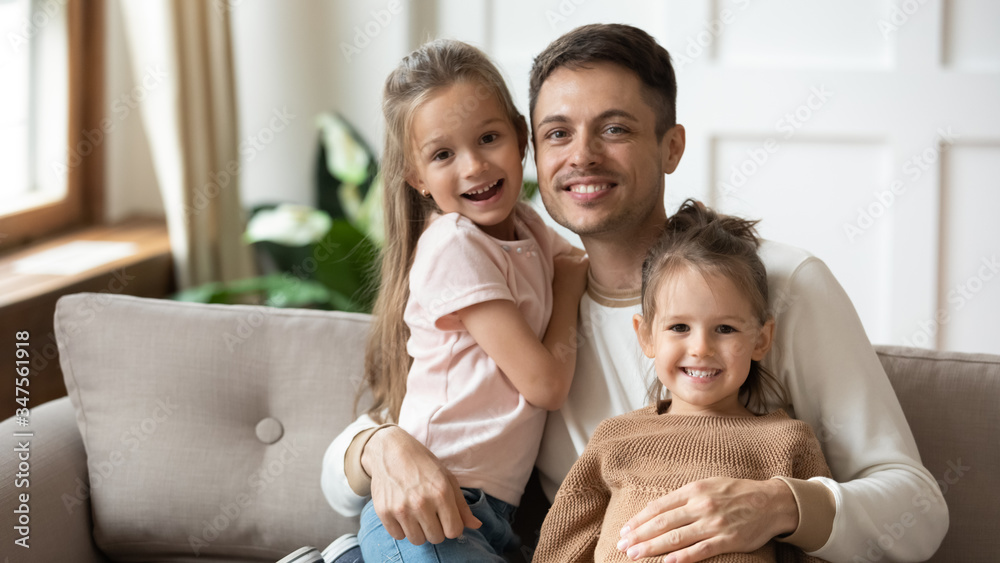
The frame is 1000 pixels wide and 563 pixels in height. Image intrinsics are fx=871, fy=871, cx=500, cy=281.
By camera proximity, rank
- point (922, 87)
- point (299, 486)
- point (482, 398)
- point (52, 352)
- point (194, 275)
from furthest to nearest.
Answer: point (194, 275)
point (922, 87)
point (52, 352)
point (299, 486)
point (482, 398)

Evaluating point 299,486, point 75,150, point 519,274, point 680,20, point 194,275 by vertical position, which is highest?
point 680,20

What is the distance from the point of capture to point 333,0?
10.9 feet

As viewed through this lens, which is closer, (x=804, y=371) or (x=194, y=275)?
(x=804, y=371)

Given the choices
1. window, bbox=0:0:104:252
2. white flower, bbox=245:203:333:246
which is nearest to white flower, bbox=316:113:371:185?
white flower, bbox=245:203:333:246

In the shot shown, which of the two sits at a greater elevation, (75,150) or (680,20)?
(680,20)

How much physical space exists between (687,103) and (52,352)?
209cm

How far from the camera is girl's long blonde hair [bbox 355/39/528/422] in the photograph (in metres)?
1.46

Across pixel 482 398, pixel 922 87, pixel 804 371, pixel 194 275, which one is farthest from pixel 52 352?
pixel 922 87

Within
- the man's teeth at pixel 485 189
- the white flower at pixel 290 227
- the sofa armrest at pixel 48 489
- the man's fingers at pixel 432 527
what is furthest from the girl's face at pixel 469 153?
the white flower at pixel 290 227

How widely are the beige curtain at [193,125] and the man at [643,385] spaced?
5.41ft

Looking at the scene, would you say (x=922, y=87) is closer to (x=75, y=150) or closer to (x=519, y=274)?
(x=519, y=274)

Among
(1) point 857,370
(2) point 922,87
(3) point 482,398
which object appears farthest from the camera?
(2) point 922,87

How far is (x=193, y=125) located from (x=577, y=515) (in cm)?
215

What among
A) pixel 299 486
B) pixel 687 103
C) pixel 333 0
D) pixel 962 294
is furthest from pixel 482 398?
pixel 333 0
